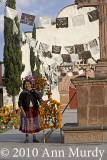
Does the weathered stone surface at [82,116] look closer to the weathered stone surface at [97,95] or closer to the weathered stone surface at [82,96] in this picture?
the weathered stone surface at [82,96]

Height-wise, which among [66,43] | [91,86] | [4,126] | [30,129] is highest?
[66,43]

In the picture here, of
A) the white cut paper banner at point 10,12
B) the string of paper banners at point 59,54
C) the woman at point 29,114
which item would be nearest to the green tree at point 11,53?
the string of paper banners at point 59,54

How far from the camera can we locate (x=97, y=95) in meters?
7.14

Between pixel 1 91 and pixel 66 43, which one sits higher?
pixel 66 43

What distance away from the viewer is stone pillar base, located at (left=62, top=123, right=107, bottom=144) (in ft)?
22.8

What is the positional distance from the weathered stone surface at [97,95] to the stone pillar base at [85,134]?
577 mm

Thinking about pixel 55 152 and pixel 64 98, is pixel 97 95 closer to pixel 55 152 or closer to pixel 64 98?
pixel 55 152

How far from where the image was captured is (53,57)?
26703mm

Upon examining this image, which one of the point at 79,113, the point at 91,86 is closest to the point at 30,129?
the point at 79,113

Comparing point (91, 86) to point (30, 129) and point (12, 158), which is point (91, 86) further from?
point (12, 158)

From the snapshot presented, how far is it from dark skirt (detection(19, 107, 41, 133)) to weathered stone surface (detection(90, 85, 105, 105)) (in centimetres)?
138

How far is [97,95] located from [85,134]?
0.92 meters

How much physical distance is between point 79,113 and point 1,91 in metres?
23.0

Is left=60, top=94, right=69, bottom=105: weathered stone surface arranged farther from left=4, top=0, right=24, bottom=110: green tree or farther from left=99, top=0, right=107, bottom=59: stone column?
left=99, top=0, right=107, bottom=59: stone column
